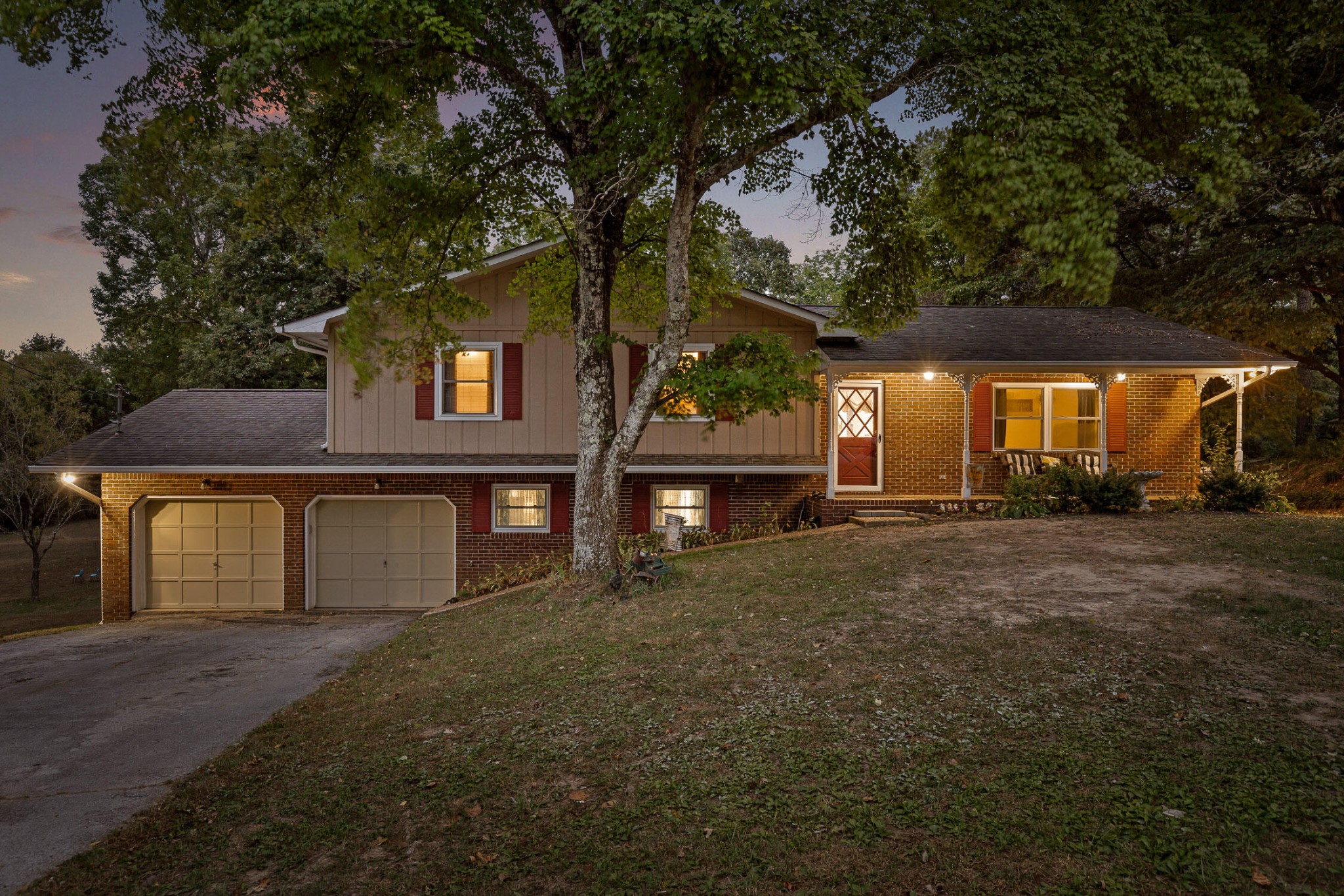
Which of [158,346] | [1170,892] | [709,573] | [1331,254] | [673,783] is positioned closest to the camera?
[1170,892]

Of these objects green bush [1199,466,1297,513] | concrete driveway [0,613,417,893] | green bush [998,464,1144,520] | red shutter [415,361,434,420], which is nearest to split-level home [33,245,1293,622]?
red shutter [415,361,434,420]

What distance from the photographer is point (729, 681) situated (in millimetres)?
5922

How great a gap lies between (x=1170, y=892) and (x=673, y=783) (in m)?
2.52

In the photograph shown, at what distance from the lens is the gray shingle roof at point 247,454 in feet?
43.0

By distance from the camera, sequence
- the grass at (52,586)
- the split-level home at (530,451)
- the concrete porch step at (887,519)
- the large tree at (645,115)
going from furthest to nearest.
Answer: the grass at (52,586), the split-level home at (530,451), the concrete porch step at (887,519), the large tree at (645,115)

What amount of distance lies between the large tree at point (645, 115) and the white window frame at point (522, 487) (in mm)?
3558

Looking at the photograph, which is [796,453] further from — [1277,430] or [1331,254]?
[1277,430]

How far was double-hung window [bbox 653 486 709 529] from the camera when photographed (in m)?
14.5

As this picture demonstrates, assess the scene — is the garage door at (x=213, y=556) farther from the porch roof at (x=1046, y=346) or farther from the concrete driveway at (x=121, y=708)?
the porch roof at (x=1046, y=346)

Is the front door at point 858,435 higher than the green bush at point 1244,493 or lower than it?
higher

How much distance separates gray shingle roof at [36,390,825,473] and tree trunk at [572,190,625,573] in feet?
12.7

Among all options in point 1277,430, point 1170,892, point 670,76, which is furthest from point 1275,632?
point 1277,430

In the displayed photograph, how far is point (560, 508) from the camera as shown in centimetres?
1416

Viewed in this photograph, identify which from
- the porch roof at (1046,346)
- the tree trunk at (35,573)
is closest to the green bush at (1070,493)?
the porch roof at (1046,346)
